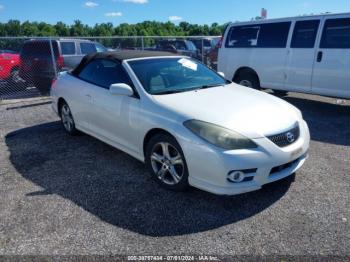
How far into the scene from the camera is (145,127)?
3912mm

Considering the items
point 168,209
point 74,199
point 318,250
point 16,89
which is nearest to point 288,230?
point 318,250

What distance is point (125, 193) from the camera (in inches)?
152

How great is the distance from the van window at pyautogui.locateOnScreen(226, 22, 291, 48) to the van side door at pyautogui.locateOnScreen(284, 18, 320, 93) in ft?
0.89

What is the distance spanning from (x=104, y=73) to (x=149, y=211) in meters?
2.33

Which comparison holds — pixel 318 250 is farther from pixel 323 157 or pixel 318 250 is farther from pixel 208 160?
pixel 323 157

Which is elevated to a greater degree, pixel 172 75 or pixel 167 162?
pixel 172 75

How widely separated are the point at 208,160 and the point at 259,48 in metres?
5.52

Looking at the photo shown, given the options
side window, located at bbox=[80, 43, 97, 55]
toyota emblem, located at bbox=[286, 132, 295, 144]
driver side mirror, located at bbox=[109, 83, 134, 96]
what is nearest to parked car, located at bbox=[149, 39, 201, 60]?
side window, located at bbox=[80, 43, 97, 55]

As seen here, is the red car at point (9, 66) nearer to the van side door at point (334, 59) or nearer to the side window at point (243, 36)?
the side window at point (243, 36)

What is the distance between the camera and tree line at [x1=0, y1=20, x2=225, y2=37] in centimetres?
5556

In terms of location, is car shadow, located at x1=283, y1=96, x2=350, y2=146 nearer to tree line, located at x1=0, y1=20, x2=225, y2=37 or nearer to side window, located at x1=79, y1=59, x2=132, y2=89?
side window, located at x1=79, y1=59, x2=132, y2=89

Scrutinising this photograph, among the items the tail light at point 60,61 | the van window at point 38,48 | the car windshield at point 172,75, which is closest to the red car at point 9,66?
the van window at point 38,48

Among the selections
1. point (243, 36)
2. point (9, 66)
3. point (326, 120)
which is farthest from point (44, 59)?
point (326, 120)

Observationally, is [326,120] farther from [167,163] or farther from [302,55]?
[167,163]
